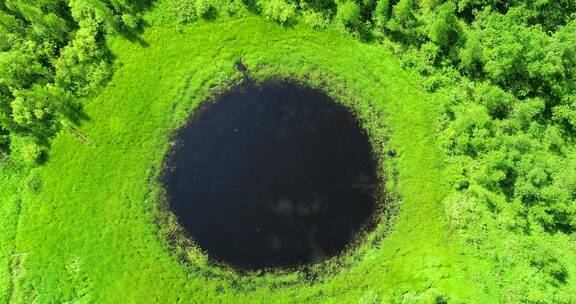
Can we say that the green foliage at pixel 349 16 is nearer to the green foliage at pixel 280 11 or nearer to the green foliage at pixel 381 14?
the green foliage at pixel 381 14

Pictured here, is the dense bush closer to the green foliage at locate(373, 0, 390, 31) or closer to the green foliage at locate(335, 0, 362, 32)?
the green foliage at locate(335, 0, 362, 32)

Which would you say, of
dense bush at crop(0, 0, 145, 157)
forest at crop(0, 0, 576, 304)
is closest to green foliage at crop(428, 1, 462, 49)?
forest at crop(0, 0, 576, 304)

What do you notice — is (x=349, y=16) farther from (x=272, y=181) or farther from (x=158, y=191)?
(x=158, y=191)

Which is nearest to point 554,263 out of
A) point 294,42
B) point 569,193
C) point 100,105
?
point 569,193

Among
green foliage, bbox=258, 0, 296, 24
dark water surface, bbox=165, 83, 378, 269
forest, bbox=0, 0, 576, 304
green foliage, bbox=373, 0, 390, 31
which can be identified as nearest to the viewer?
forest, bbox=0, 0, 576, 304

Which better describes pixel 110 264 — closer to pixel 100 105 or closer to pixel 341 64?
pixel 100 105

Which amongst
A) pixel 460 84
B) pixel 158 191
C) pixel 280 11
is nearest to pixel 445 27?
pixel 460 84
